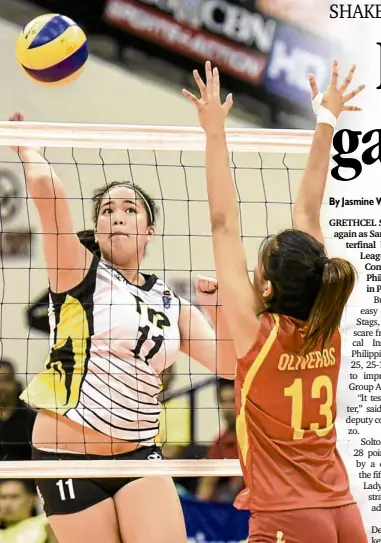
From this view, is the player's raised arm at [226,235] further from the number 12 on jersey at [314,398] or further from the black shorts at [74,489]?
the black shorts at [74,489]

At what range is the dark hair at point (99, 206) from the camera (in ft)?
10.2

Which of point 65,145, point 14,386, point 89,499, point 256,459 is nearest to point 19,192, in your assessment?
point 65,145

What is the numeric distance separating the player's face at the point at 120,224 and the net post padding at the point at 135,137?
0.20m

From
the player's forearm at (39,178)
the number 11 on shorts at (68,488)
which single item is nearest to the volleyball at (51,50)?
the player's forearm at (39,178)

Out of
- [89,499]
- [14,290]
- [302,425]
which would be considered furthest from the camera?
[14,290]

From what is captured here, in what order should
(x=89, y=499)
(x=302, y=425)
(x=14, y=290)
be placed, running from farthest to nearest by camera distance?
(x=14, y=290), (x=89, y=499), (x=302, y=425)

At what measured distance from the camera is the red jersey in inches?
83.6

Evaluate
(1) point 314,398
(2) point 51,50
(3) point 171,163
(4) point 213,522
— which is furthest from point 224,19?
(4) point 213,522

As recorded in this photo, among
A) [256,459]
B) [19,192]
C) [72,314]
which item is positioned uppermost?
[19,192]

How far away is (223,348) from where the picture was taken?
312 cm

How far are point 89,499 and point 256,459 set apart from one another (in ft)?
3.19

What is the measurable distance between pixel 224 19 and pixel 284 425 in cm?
176

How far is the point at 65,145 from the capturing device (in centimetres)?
300

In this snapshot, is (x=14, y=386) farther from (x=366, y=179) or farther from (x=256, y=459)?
(x=366, y=179)
